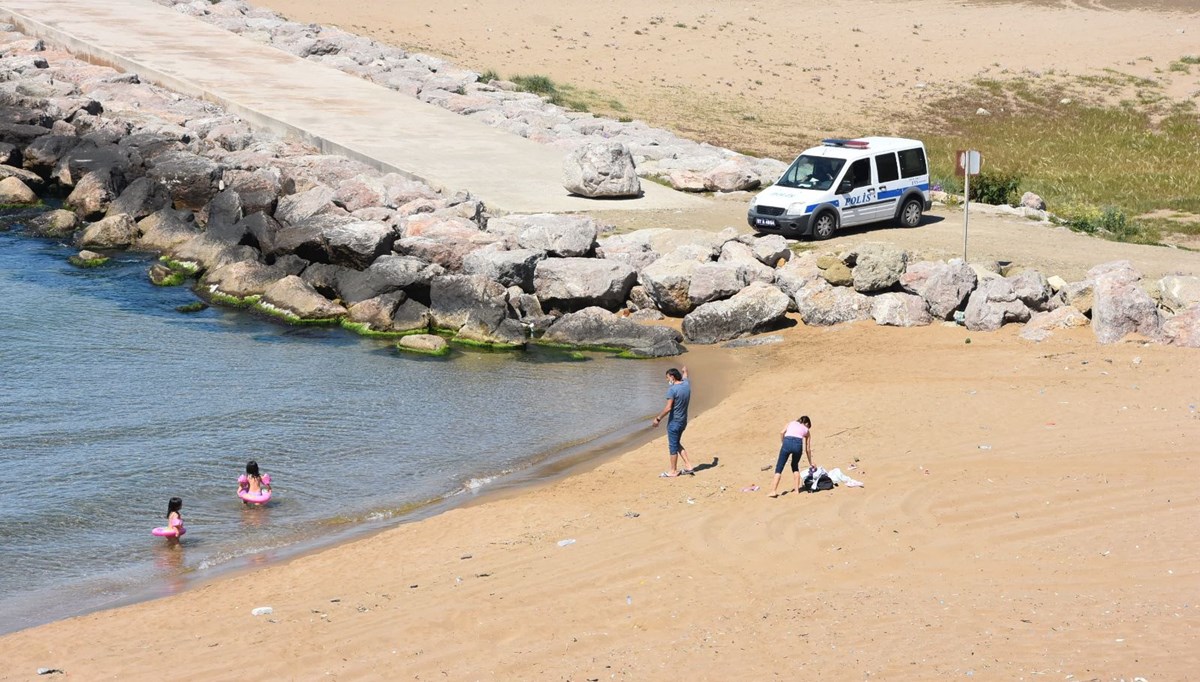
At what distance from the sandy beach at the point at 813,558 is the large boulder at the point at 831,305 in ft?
1.50

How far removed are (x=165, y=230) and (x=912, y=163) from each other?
54.2 ft

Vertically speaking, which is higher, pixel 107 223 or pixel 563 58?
pixel 563 58

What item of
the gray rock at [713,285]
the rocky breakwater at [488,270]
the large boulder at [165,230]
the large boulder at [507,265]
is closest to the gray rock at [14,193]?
the rocky breakwater at [488,270]

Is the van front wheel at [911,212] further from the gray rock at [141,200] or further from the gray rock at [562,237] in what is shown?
the gray rock at [141,200]

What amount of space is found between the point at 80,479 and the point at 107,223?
14.3 meters

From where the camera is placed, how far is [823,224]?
1105 inches

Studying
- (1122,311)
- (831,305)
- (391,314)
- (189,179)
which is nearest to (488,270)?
(391,314)

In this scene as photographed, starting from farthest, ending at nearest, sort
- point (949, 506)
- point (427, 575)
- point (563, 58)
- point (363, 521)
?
point (563, 58) → point (363, 521) → point (949, 506) → point (427, 575)

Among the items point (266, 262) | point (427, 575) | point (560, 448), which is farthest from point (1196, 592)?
point (266, 262)

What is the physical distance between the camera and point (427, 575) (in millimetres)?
14438

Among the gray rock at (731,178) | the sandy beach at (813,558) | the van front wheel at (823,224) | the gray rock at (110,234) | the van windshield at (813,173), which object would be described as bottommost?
the sandy beach at (813,558)

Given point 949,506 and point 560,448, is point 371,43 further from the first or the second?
point 949,506

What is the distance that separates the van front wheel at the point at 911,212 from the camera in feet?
96.1

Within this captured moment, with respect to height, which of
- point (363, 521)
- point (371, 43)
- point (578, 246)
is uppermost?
point (371, 43)
